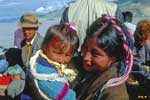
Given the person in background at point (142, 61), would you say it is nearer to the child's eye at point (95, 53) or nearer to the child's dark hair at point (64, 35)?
the child's dark hair at point (64, 35)

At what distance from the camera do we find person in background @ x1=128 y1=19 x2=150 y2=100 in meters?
4.73

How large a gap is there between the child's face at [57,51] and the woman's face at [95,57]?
26cm

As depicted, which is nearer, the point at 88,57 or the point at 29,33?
the point at 88,57

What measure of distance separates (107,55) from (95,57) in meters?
0.05

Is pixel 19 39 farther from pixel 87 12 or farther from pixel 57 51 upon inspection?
pixel 57 51

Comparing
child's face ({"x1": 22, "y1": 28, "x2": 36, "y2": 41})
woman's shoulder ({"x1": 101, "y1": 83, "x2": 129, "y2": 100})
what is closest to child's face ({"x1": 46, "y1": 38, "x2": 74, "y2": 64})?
woman's shoulder ({"x1": 101, "y1": 83, "x2": 129, "y2": 100})

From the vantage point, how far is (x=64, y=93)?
2.30m

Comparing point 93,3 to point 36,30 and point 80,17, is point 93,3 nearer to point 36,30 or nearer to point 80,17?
point 80,17

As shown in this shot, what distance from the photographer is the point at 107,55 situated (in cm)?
209

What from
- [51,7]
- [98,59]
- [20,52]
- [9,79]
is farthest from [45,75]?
[51,7]

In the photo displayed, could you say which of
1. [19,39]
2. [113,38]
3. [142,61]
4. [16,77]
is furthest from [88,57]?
[19,39]

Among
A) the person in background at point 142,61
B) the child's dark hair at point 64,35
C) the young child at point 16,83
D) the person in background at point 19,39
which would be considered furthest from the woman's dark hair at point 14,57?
the child's dark hair at point 64,35

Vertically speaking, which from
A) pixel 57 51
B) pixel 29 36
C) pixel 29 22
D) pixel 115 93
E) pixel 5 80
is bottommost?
pixel 5 80

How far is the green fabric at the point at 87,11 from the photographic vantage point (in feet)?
15.6
